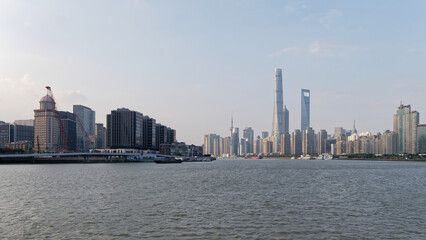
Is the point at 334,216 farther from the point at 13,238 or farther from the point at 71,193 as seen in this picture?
the point at 71,193

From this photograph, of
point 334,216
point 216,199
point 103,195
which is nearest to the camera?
point 334,216

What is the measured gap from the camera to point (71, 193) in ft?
192

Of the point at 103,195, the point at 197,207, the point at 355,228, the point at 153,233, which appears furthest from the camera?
the point at 103,195

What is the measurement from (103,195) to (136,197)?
622cm

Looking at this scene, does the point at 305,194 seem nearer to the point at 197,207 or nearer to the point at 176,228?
the point at 197,207

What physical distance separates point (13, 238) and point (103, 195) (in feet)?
88.9

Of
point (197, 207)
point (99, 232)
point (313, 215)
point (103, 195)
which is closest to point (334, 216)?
point (313, 215)

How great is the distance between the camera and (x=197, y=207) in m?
44.9

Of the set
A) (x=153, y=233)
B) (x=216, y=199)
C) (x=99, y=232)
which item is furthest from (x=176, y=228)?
(x=216, y=199)

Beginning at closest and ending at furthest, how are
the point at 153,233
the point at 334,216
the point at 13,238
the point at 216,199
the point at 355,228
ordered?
1. the point at 13,238
2. the point at 153,233
3. the point at 355,228
4. the point at 334,216
5. the point at 216,199

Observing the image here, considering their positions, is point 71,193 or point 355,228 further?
point 71,193

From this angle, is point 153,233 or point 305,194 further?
point 305,194

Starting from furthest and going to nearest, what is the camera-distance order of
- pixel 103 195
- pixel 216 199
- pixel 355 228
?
pixel 103 195
pixel 216 199
pixel 355 228

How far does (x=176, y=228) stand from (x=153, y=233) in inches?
104
